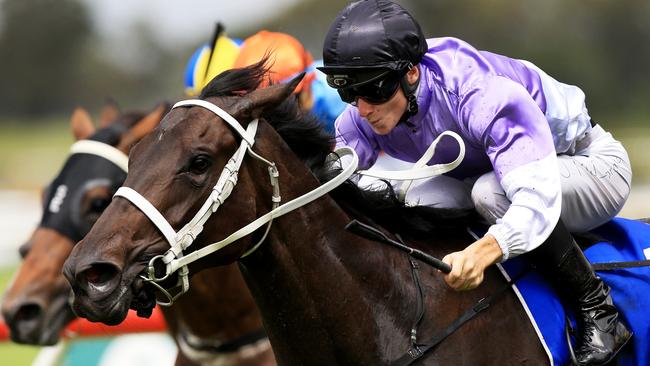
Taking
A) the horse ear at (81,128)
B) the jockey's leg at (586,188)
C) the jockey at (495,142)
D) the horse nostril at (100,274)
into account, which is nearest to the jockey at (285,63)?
the horse ear at (81,128)

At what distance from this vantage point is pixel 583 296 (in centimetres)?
364

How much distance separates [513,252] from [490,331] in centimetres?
37

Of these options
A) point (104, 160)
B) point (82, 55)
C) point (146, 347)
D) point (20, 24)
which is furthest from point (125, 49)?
point (104, 160)

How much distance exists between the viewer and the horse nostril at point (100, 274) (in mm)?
3006

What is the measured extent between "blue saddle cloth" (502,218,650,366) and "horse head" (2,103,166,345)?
2461 millimetres

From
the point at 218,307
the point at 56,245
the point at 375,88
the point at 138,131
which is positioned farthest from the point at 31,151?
the point at 375,88

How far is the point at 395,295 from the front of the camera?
3510 mm

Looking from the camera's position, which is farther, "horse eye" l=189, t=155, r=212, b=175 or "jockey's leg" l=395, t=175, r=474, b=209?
"jockey's leg" l=395, t=175, r=474, b=209

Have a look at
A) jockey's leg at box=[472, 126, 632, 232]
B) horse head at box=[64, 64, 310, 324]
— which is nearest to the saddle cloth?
jockey's leg at box=[472, 126, 632, 232]

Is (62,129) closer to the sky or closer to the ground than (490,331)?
→ closer to the ground

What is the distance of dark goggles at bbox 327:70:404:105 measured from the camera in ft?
11.5

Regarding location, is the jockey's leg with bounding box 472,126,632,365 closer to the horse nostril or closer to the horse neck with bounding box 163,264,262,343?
the horse nostril

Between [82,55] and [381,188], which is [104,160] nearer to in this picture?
[381,188]

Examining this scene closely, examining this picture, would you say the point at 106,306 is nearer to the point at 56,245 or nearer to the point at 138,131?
the point at 56,245
